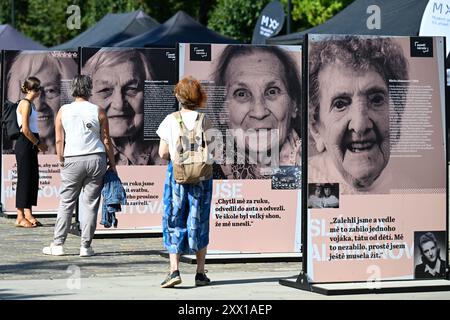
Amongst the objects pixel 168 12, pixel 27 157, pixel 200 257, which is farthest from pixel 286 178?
pixel 168 12

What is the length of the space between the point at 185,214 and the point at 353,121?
1.60 m

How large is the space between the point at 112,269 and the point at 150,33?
1389cm

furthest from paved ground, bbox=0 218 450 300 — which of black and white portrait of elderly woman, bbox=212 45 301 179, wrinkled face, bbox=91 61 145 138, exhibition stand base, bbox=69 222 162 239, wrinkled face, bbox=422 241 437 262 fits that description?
wrinkled face, bbox=91 61 145 138

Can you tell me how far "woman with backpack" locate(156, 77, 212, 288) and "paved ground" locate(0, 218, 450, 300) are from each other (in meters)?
0.38

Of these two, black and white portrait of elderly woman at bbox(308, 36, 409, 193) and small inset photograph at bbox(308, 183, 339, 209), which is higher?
black and white portrait of elderly woman at bbox(308, 36, 409, 193)

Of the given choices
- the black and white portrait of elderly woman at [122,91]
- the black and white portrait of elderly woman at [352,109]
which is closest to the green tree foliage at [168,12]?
the black and white portrait of elderly woman at [122,91]

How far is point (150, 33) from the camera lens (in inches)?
1011

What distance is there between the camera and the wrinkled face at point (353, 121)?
34.9ft

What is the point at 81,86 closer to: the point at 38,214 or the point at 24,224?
the point at 24,224

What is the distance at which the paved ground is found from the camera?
33.8ft

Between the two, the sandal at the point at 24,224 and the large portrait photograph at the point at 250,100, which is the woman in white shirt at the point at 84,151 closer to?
the large portrait photograph at the point at 250,100

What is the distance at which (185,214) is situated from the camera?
1079 cm

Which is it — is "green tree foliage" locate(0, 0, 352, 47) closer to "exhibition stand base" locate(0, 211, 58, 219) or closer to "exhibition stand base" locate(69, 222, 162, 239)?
"exhibition stand base" locate(0, 211, 58, 219)
